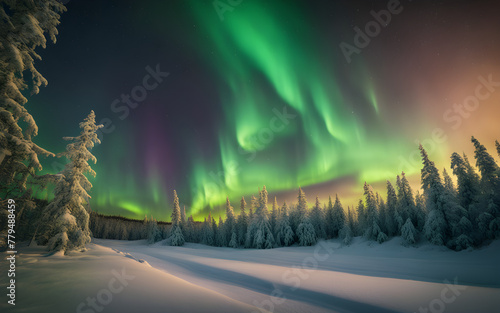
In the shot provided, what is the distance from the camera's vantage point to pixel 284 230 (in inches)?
1802

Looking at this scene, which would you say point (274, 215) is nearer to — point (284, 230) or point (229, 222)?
point (284, 230)

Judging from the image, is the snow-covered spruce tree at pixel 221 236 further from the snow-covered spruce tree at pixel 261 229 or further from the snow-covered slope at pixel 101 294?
the snow-covered slope at pixel 101 294

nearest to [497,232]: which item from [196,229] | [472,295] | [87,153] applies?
[472,295]

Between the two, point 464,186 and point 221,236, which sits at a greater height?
point 464,186

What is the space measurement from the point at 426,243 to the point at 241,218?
4103cm

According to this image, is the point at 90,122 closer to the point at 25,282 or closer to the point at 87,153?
the point at 87,153

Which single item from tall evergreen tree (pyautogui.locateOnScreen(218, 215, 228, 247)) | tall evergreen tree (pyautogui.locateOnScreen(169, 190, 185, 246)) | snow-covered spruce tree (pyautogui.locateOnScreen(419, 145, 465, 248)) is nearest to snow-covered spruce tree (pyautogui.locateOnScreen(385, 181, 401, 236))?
snow-covered spruce tree (pyautogui.locateOnScreen(419, 145, 465, 248))

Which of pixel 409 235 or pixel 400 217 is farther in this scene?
pixel 400 217

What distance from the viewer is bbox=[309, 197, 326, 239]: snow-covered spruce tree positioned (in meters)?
50.5

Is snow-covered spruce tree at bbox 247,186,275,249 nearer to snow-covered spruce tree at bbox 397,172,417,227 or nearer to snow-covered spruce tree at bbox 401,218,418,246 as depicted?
snow-covered spruce tree at bbox 401,218,418,246

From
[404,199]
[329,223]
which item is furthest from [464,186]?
[329,223]

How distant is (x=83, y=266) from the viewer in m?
→ 8.46

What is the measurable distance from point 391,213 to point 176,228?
54727 mm

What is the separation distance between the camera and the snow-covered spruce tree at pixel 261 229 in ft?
142
